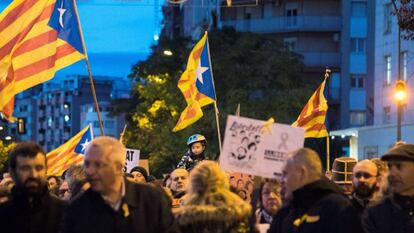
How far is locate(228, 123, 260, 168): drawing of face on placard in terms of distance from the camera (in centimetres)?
870

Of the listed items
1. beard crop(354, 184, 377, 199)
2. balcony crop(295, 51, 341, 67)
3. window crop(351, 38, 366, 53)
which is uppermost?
→ window crop(351, 38, 366, 53)

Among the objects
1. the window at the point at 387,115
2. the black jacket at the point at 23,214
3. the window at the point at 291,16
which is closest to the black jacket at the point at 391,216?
the black jacket at the point at 23,214

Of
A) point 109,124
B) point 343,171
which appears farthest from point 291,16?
point 109,124

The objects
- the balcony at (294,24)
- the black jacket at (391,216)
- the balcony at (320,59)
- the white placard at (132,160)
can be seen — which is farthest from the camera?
the balcony at (320,59)

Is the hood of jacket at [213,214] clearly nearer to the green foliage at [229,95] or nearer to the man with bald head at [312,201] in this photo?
the man with bald head at [312,201]

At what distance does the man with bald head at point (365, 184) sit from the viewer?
32.1ft

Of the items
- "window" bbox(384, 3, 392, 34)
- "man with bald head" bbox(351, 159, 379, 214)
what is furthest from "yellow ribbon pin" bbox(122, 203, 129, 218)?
"window" bbox(384, 3, 392, 34)

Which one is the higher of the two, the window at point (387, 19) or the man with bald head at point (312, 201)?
the window at point (387, 19)

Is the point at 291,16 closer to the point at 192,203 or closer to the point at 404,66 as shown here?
the point at 404,66

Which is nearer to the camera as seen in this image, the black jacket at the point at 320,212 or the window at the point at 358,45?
the black jacket at the point at 320,212

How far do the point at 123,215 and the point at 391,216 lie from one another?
82.2 inches

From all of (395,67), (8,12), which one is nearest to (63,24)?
(8,12)

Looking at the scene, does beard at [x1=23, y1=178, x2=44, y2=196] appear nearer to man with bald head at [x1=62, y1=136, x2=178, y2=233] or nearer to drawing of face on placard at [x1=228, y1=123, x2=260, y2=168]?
man with bald head at [x1=62, y1=136, x2=178, y2=233]

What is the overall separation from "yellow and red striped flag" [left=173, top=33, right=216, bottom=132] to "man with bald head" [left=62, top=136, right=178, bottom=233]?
36.6ft
